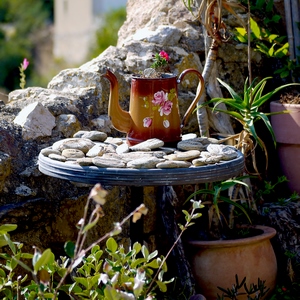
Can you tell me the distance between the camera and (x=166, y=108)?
8.90 ft

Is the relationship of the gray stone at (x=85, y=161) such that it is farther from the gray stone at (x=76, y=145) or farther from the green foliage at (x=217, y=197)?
the green foliage at (x=217, y=197)

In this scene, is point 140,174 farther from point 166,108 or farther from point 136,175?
point 166,108

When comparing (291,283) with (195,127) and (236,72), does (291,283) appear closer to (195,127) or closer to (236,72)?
(195,127)

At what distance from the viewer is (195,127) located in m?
3.65

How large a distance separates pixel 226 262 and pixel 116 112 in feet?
3.20

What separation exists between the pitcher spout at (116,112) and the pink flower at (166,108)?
14 cm

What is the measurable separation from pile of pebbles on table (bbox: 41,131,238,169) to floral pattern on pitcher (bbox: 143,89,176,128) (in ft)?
0.31

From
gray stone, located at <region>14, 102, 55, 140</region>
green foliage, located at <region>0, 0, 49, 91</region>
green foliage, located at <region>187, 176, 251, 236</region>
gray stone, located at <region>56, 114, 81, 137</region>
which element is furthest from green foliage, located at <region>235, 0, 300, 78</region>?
green foliage, located at <region>0, 0, 49, 91</region>

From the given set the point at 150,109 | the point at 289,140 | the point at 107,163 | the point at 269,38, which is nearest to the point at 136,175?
the point at 107,163

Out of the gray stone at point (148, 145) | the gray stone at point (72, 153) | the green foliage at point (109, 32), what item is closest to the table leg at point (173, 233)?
the gray stone at point (148, 145)

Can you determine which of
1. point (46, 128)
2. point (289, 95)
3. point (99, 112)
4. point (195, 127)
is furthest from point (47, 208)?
point (289, 95)

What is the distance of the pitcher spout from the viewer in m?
2.73

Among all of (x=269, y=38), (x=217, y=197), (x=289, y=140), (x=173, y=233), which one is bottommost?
(x=173, y=233)

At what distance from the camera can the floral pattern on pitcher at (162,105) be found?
106 inches
